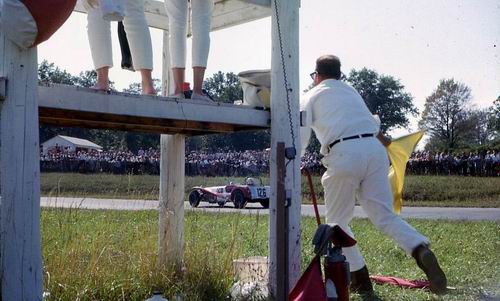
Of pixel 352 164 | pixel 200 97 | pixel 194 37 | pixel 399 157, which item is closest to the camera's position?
pixel 200 97

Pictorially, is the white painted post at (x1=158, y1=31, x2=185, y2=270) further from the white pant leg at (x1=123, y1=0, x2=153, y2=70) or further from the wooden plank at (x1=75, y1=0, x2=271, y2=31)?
the white pant leg at (x1=123, y1=0, x2=153, y2=70)

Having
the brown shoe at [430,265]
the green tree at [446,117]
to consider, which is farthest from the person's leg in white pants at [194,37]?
the green tree at [446,117]

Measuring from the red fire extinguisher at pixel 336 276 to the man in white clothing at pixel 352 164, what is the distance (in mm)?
1714

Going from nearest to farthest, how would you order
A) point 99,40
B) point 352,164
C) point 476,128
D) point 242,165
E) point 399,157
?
point 99,40
point 352,164
point 399,157
point 242,165
point 476,128

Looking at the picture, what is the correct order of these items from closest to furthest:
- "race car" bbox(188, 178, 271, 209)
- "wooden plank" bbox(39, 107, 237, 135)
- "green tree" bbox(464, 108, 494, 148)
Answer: "wooden plank" bbox(39, 107, 237, 135) < "race car" bbox(188, 178, 271, 209) < "green tree" bbox(464, 108, 494, 148)

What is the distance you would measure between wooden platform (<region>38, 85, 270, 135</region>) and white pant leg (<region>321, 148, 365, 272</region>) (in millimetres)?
683

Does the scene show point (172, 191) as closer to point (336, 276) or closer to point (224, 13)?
point (224, 13)

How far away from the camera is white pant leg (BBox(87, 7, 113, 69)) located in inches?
180

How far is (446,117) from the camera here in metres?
78.1

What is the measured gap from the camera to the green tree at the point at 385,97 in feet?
276

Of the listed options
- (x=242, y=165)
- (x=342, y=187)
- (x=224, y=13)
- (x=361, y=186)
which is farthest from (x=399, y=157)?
(x=242, y=165)

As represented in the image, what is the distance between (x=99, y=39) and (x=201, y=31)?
0.88 meters

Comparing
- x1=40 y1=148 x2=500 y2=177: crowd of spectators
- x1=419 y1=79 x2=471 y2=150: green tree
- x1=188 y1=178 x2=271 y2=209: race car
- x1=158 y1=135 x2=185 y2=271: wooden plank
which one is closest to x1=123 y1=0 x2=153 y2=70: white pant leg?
x1=158 y1=135 x2=185 y2=271: wooden plank

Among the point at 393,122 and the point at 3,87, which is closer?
the point at 3,87
